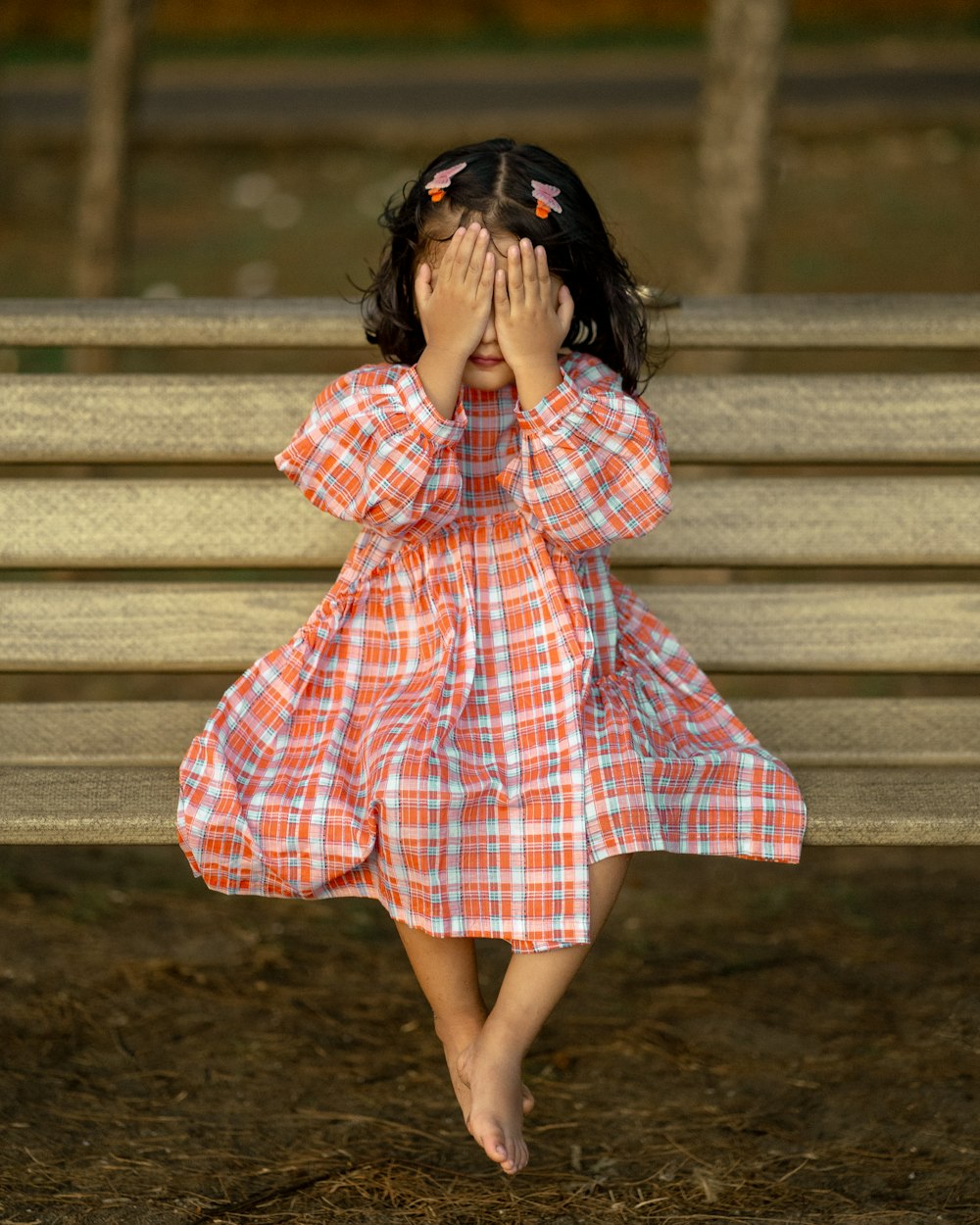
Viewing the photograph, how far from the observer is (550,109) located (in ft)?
55.1

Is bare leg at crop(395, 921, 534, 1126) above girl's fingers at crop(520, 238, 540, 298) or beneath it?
beneath

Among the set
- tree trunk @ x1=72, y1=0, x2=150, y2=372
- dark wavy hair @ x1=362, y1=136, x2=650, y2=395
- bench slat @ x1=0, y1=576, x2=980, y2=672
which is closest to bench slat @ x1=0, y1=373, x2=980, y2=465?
bench slat @ x1=0, y1=576, x2=980, y2=672

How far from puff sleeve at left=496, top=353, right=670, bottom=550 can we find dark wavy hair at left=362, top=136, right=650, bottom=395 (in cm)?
19

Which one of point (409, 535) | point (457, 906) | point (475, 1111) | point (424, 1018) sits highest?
point (409, 535)

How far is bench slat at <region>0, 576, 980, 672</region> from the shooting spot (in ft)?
9.68

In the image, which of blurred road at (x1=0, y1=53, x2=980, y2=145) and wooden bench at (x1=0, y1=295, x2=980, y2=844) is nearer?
wooden bench at (x1=0, y1=295, x2=980, y2=844)

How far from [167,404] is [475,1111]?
1.42 metres

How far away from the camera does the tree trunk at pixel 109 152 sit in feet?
19.3

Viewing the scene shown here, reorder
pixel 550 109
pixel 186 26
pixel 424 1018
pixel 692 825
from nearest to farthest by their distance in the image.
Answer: pixel 692 825
pixel 424 1018
pixel 550 109
pixel 186 26

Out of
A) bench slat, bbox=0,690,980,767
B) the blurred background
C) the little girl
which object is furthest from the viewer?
the blurred background

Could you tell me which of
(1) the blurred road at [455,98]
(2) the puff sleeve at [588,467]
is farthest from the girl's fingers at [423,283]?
(1) the blurred road at [455,98]

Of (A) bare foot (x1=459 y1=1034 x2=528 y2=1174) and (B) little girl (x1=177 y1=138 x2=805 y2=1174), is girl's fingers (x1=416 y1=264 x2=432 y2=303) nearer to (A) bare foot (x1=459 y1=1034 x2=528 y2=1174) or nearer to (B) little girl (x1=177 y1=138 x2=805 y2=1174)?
(B) little girl (x1=177 y1=138 x2=805 y2=1174)

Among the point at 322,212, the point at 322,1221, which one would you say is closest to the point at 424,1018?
the point at 322,1221

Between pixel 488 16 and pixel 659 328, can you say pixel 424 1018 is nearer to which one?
pixel 659 328
